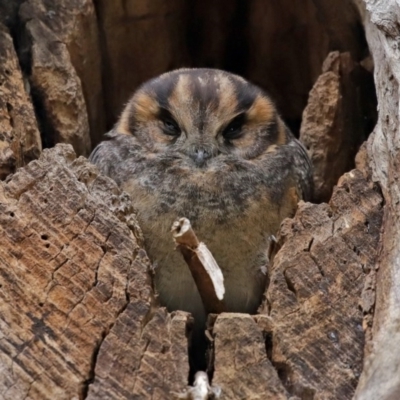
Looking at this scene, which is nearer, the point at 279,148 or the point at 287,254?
the point at 287,254

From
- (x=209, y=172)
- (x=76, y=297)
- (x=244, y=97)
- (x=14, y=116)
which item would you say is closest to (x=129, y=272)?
(x=76, y=297)

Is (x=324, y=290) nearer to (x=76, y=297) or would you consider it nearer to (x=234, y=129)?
(x=76, y=297)

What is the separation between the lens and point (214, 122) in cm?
307

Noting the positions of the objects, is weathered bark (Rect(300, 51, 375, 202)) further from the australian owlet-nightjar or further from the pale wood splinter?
the pale wood splinter

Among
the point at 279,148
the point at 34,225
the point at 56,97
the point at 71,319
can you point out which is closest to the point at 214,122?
the point at 279,148

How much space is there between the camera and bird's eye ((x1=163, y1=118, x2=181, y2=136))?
315cm

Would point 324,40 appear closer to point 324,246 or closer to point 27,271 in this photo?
point 324,246

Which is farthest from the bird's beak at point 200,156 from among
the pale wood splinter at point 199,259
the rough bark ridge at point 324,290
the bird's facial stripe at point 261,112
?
the pale wood splinter at point 199,259

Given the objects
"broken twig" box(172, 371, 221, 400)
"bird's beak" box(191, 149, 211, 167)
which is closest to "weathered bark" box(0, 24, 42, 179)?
"bird's beak" box(191, 149, 211, 167)

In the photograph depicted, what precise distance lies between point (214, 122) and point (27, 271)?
3.20 ft

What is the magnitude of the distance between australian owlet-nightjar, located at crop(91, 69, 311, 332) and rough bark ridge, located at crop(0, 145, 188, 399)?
277 mm

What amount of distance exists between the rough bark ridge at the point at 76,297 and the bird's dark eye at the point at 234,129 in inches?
24.0

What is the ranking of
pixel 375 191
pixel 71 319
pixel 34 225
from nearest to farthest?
pixel 71 319 → pixel 34 225 → pixel 375 191

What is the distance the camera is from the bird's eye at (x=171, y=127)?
3.15 metres
